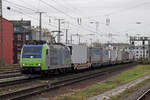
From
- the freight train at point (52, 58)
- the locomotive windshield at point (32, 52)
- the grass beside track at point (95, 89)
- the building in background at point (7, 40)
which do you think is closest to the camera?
the grass beside track at point (95, 89)

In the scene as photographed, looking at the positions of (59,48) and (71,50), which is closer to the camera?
(59,48)

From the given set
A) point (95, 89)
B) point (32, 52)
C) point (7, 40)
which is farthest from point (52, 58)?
point (7, 40)

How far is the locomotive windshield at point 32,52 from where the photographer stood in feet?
66.3

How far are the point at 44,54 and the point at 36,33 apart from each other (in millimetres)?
57111

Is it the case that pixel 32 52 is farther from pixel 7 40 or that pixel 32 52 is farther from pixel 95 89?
pixel 7 40

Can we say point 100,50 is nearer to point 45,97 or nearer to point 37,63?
point 37,63

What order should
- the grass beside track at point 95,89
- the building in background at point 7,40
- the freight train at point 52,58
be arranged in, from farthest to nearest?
the building in background at point 7,40
the freight train at point 52,58
the grass beside track at point 95,89

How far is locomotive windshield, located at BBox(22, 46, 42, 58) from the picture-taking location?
2022cm

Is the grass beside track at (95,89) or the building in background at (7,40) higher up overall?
the building in background at (7,40)

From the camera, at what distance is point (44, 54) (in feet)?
66.1

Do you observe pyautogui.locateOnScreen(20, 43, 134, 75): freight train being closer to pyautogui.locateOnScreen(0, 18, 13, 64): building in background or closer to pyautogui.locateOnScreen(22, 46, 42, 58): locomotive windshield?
pyautogui.locateOnScreen(22, 46, 42, 58): locomotive windshield

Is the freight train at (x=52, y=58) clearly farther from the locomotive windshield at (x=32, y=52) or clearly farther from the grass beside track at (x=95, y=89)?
the grass beside track at (x=95, y=89)

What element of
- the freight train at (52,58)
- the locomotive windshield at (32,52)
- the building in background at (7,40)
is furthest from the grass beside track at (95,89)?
the building in background at (7,40)

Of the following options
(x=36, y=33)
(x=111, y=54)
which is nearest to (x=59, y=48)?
(x=111, y=54)
